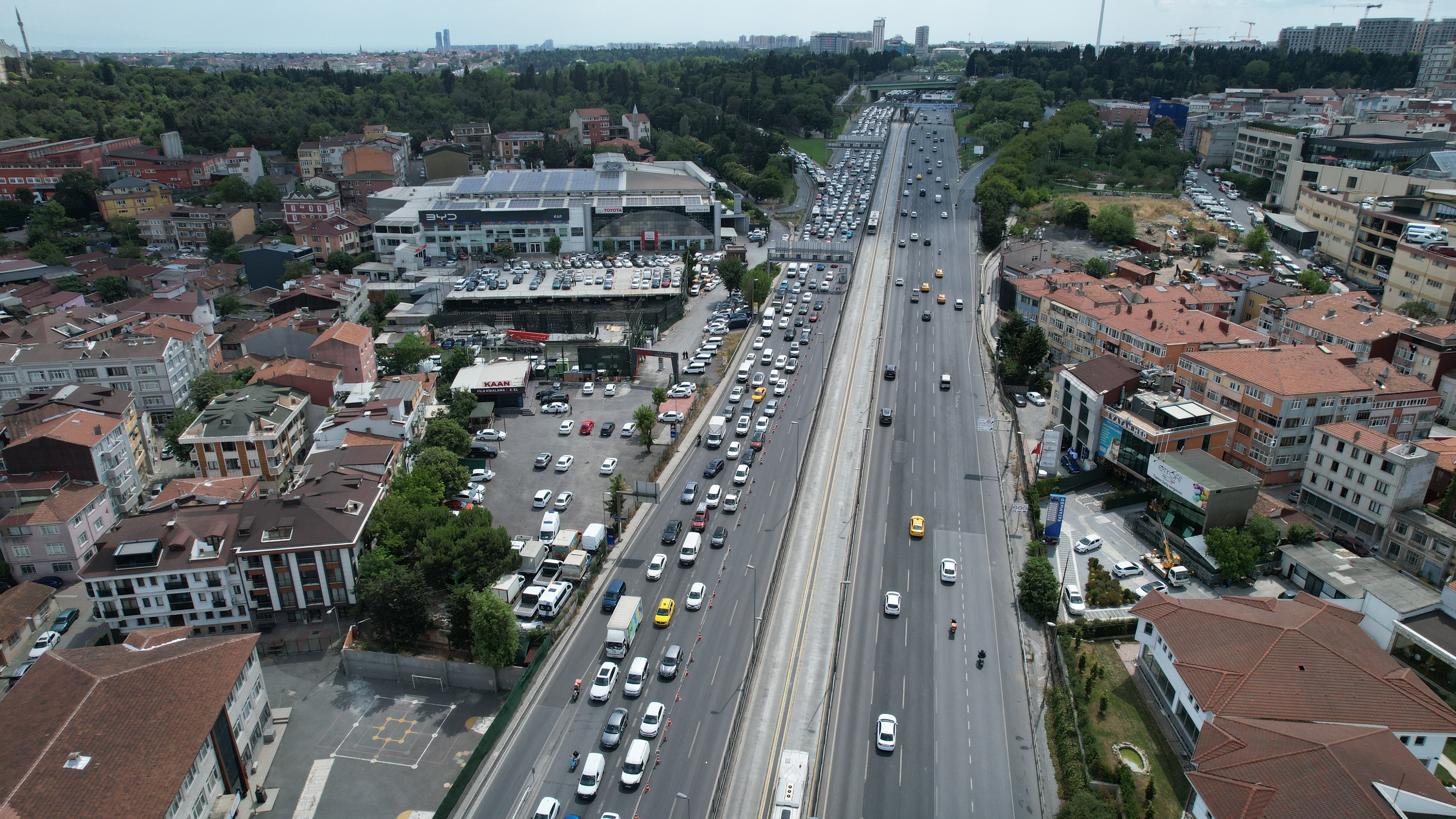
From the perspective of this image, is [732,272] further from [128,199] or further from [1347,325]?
[128,199]

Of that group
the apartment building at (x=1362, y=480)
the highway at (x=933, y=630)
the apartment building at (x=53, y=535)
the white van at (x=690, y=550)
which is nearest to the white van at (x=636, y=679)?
the highway at (x=933, y=630)

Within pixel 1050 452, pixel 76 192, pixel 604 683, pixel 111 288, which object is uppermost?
pixel 76 192

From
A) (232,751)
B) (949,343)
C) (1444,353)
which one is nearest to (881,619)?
(232,751)

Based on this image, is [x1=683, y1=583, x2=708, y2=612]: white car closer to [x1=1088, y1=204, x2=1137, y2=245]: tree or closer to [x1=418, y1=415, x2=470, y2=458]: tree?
[x1=418, y1=415, x2=470, y2=458]: tree

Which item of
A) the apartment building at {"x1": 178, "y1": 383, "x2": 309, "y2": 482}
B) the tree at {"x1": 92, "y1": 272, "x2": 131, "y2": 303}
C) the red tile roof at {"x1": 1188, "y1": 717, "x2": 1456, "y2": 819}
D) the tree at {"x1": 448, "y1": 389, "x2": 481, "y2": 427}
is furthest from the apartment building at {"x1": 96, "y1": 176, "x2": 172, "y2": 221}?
the red tile roof at {"x1": 1188, "y1": 717, "x2": 1456, "y2": 819}

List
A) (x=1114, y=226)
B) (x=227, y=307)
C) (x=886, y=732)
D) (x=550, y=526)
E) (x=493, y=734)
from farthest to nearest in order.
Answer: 1. (x=1114, y=226)
2. (x=227, y=307)
3. (x=550, y=526)
4. (x=493, y=734)
5. (x=886, y=732)

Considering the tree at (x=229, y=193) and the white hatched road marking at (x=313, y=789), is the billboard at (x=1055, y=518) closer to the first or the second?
the white hatched road marking at (x=313, y=789)

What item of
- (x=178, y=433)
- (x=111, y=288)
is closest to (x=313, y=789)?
(x=178, y=433)
